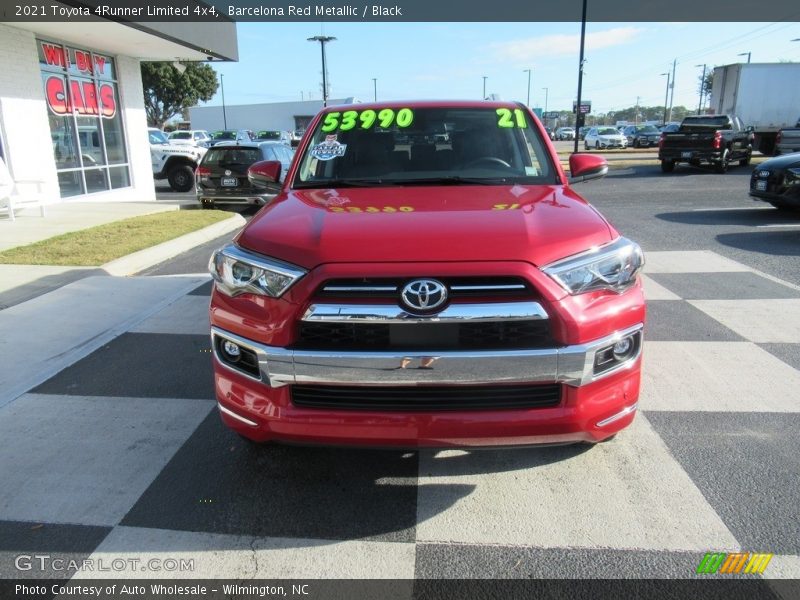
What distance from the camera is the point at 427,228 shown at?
101 inches

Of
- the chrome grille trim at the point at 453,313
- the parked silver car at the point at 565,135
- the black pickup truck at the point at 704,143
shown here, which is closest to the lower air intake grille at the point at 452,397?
the chrome grille trim at the point at 453,313

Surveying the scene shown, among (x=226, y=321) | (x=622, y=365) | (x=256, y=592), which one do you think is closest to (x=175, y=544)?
(x=256, y=592)

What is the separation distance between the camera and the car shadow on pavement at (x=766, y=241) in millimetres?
7783

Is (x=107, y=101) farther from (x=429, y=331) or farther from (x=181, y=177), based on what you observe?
(x=429, y=331)

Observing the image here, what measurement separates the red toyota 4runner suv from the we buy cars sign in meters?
13.0

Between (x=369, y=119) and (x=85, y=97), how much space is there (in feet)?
42.7

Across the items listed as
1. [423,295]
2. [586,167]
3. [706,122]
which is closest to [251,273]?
[423,295]

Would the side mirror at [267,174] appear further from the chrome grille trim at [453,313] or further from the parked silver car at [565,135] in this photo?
the parked silver car at [565,135]

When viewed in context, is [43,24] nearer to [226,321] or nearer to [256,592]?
[226,321]

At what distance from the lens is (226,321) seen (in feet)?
8.34

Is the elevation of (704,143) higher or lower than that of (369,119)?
lower

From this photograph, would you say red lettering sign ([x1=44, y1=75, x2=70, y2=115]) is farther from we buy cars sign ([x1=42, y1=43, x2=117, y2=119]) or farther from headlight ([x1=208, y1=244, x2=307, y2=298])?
headlight ([x1=208, y1=244, x2=307, y2=298])

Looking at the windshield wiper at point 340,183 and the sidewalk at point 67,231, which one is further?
the sidewalk at point 67,231

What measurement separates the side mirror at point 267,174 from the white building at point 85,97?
9053 mm
